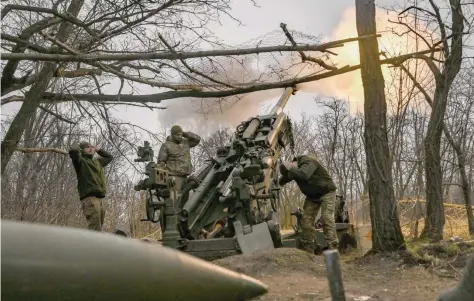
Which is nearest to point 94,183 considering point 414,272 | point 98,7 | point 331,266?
point 98,7

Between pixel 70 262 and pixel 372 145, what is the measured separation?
6790 mm

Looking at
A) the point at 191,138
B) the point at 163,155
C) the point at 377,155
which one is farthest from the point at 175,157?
the point at 377,155

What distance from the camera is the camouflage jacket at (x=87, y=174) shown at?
8578mm

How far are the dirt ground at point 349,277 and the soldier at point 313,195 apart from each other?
150 cm

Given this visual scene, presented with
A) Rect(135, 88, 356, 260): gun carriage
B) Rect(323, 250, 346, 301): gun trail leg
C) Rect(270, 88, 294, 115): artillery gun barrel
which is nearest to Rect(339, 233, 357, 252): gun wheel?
Rect(135, 88, 356, 260): gun carriage

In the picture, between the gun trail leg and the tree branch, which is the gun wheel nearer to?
the tree branch

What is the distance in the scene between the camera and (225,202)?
8.34 metres

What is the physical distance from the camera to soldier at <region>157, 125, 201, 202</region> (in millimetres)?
9648

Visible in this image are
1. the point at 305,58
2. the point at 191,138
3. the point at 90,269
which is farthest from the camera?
the point at 191,138

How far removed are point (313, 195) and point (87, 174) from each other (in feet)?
12.3

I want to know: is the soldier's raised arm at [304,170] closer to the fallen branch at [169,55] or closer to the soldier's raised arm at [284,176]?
the soldier's raised arm at [284,176]

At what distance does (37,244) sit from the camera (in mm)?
1383

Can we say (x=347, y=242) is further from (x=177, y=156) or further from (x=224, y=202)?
(x=177, y=156)

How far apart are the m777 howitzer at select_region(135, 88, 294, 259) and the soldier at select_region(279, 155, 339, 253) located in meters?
0.51
